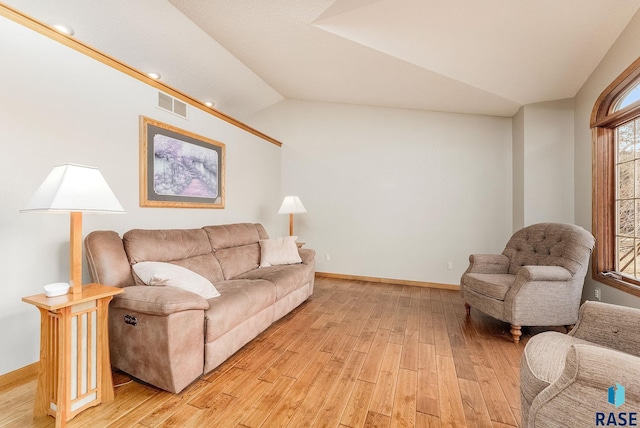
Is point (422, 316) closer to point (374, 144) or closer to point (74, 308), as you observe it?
point (374, 144)

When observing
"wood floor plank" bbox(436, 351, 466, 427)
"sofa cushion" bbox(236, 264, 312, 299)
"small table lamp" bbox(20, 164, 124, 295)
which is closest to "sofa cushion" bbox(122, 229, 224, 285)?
"sofa cushion" bbox(236, 264, 312, 299)

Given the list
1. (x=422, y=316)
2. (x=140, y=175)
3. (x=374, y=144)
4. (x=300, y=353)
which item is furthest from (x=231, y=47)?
(x=422, y=316)

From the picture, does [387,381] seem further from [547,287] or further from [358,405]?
[547,287]

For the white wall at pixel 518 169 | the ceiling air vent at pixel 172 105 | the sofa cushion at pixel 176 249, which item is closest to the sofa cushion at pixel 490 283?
the white wall at pixel 518 169

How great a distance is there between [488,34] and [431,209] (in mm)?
2448

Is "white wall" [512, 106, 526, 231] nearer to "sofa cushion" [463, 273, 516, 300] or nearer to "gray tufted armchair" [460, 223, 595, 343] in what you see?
"gray tufted armchair" [460, 223, 595, 343]

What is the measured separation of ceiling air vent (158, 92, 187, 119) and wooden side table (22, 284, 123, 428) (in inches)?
77.3

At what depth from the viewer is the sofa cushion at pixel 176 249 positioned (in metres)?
2.25

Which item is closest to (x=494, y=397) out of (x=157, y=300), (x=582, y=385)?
(x=582, y=385)

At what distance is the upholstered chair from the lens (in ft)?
3.03

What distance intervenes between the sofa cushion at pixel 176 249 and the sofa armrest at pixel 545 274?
2.86m

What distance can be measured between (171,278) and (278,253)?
5.21 feet

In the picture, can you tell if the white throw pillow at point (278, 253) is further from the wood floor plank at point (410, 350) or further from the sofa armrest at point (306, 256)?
the wood floor plank at point (410, 350)

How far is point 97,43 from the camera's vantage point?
273cm
